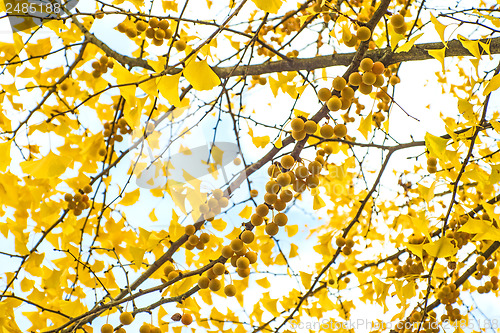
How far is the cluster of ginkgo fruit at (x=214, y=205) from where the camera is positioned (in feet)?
3.26

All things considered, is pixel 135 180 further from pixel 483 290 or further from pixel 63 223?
pixel 483 290

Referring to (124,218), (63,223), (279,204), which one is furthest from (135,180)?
(279,204)

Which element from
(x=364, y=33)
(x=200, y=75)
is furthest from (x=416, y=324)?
(x=200, y=75)

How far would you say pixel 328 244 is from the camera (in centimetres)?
141

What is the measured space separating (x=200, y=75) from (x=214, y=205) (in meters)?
0.39

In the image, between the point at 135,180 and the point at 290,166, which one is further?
the point at 135,180

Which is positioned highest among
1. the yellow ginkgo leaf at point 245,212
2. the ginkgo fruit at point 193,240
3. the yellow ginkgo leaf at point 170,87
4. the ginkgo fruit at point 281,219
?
the yellow ginkgo leaf at point 245,212

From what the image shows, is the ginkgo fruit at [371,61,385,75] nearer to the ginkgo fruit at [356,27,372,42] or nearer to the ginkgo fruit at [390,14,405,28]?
the ginkgo fruit at [356,27,372,42]

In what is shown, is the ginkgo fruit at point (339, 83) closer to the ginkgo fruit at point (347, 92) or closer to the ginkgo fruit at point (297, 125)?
the ginkgo fruit at point (347, 92)

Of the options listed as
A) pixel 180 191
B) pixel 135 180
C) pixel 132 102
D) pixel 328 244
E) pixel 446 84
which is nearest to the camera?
pixel 132 102

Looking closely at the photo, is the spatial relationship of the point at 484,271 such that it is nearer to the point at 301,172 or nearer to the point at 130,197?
the point at 301,172

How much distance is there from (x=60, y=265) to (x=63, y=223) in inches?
7.6

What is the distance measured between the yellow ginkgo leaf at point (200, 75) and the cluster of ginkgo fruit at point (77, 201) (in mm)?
966

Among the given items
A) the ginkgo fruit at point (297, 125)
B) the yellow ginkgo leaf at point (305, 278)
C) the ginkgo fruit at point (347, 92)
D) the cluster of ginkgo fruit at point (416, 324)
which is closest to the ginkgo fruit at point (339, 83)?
the ginkgo fruit at point (347, 92)
